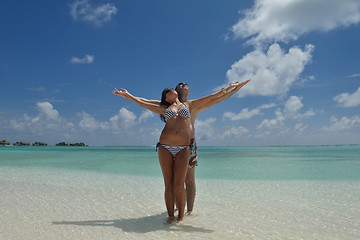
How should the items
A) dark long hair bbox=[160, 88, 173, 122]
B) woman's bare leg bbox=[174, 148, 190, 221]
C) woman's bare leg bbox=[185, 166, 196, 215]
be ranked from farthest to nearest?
woman's bare leg bbox=[185, 166, 196, 215], dark long hair bbox=[160, 88, 173, 122], woman's bare leg bbox=[174, 148, 190, 221]

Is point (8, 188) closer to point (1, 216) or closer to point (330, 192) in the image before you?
point (1, 216)

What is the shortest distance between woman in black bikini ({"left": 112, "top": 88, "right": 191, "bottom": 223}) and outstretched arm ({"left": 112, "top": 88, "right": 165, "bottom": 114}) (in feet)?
0.46

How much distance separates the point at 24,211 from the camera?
5.07 m

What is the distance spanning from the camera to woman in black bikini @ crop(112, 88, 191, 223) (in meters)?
4.23

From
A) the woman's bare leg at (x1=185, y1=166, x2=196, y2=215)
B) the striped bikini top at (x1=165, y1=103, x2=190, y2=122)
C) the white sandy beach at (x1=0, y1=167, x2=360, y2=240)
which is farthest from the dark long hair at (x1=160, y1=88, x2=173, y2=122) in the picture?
the white sandy beach at (x1=0, y1=167, x2=360, y2=240)

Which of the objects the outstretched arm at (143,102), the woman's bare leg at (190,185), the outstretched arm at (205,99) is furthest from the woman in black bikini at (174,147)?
the woman's bare leg at (190,185)

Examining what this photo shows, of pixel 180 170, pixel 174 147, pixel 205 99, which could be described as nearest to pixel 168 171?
pixel 180 170

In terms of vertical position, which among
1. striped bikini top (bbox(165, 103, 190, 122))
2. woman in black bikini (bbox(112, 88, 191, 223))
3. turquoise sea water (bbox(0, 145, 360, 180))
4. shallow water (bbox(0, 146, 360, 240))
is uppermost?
striped bikini top (bbox(165, 103, 190, 122))

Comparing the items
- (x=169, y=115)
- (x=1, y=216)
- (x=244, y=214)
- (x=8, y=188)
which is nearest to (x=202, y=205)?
(x=244, y=214)

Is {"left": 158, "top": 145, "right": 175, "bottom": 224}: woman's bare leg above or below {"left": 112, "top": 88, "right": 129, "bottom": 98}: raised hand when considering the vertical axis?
below

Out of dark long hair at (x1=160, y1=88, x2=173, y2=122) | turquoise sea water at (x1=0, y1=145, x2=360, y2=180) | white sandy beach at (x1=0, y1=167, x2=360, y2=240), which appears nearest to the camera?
white sandy beach at (x1=0, y1=167, x2=360, y2=240)

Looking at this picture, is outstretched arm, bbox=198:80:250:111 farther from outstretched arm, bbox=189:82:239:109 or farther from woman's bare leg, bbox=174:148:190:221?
woman's bare leg, bbox=174:148:190:221

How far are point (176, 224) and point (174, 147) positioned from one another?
50.4 inches

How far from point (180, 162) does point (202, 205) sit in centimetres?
205
